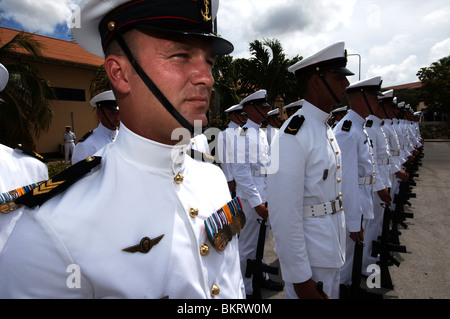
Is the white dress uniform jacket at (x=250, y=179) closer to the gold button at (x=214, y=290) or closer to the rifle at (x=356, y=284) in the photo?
the rifle at (x=356, y=284)

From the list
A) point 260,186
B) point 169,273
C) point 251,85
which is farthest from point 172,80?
point 251,85

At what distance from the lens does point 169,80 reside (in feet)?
3.47

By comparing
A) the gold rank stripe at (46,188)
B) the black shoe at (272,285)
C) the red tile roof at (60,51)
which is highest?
the red tile roof at (60,51)

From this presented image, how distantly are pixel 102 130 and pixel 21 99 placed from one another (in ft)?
23.9

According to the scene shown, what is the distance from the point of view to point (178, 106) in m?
1.06

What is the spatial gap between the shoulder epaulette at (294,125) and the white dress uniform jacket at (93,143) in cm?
270

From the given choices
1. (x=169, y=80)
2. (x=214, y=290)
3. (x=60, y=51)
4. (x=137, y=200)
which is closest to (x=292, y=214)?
(x=214, y=290)

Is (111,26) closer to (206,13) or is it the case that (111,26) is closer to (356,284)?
(206,13)

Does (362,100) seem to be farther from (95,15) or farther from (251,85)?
(251,85)

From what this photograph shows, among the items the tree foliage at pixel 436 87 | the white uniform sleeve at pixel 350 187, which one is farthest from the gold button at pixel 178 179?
the tree foliage at pixel 436 87

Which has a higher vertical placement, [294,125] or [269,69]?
[269,69]

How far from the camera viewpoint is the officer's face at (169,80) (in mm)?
1058

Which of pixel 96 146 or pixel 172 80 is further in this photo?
pixel 96 146
